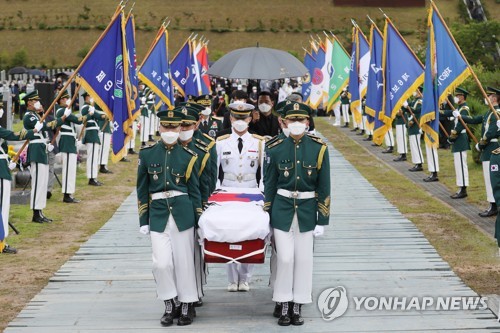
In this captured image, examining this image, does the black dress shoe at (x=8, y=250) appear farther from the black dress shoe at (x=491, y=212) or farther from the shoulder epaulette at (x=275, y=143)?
the black dress shoe at (x=491, y=212)

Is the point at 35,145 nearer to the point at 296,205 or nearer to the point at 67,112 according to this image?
the point at 67,112

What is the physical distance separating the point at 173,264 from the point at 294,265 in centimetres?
107

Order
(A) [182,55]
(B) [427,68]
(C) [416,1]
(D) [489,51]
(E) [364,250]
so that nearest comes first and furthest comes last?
(E) [364,250] → (B) [427,68] → (A) [182,55] → (D) [489,51] → (C) [416,1]

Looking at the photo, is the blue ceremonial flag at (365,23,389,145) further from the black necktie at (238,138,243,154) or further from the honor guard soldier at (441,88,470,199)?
the black necktie at (238,138,243,154)

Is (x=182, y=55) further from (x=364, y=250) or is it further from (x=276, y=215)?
(x=276, y=215)

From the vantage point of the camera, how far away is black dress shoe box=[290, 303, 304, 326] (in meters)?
8.24


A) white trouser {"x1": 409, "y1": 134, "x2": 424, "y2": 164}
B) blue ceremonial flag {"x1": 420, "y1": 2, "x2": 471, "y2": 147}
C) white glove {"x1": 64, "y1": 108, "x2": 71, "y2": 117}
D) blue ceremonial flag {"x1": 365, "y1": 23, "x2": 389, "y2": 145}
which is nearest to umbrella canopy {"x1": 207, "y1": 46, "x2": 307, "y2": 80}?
blue ceremonial flag {"x1": 420, "y1": 2, "x2": 471, "y2": 147}

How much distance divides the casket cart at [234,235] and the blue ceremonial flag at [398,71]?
31.5 feet

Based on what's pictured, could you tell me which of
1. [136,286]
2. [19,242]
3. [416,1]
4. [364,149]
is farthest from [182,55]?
[416,1]

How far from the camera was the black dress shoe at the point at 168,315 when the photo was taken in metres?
8.25

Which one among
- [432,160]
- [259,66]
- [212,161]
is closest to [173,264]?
[212,161]

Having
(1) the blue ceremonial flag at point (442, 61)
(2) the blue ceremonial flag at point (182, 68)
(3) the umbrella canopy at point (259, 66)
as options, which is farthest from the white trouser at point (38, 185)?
(2) the blue ceremonial flag at point (182, 68)

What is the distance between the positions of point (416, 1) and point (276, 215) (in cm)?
8091

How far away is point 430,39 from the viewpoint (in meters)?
13.4
